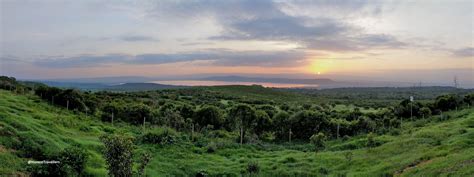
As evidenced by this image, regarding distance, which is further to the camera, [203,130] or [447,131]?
[203,130]

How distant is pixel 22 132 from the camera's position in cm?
2339

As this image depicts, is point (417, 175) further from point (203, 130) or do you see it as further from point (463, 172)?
point (203, 130)

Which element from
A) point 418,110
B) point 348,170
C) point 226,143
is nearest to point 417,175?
point 348,170

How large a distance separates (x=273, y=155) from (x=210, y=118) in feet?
61.2

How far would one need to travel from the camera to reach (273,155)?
35469 mm

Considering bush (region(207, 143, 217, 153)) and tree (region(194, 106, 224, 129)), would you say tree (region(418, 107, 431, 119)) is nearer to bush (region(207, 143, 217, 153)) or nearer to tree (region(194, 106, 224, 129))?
tree (region(194, 106, 224, 129))

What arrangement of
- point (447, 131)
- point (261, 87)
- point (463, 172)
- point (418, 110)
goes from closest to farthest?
point (463, 172)
point (447, 131)
point (418, 110)
point (261, 87)

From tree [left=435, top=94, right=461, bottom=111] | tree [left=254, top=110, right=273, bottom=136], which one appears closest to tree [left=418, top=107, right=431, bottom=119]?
tree [left=435, top=94, right=461, bottom=111]

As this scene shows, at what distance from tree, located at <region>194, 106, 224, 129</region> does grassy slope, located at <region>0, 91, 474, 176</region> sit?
13.8m

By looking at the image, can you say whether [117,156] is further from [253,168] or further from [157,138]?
[157,138]

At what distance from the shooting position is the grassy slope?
2234 cm

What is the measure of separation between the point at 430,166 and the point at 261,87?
154564 millimetres

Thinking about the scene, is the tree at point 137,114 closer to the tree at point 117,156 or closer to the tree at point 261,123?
the tree at point 261,123

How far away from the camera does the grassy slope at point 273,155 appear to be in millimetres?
22344
